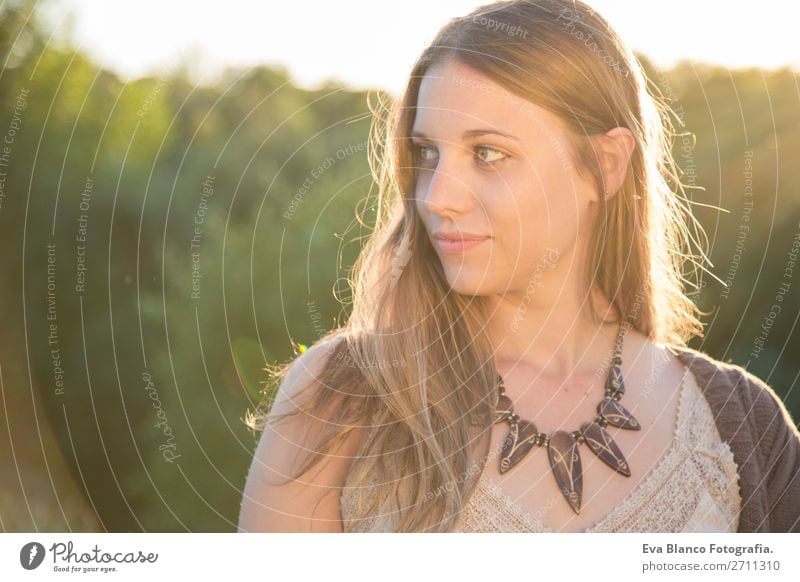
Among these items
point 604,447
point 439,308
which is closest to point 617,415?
point 604,447

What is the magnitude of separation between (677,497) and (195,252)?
1465mm

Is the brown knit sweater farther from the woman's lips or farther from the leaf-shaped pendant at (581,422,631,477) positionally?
the woman's lips

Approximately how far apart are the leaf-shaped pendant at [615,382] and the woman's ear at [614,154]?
287mm

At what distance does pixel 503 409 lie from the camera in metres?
1.45

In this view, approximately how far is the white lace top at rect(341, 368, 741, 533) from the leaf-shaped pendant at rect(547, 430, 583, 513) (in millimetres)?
57

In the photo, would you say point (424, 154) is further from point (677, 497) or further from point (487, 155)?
point (677, 497)

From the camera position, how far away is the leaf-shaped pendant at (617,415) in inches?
58.4

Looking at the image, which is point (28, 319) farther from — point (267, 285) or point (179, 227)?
point (267, 285)

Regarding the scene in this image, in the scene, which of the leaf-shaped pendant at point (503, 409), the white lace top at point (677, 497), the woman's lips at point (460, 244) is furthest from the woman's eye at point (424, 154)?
the white lace top at point (677, 497)

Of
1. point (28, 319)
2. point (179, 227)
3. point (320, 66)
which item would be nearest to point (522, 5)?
point (320, 66)

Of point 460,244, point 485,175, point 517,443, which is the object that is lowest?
point 517,443

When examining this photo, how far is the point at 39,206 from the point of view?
2.36 meters

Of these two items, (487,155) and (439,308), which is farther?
(439,308)

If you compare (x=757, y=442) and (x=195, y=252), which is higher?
(x=195, y=252)
